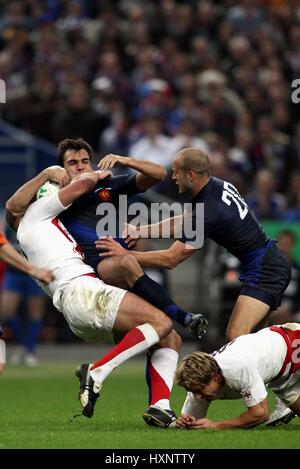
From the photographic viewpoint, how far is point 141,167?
1025cm

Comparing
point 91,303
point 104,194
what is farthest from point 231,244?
point 91,303

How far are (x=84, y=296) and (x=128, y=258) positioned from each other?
0.50 meters

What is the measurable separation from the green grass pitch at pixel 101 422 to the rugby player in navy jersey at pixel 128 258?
38 cm

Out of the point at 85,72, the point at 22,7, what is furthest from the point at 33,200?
the point at 22,7

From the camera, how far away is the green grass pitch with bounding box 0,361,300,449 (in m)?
8.53

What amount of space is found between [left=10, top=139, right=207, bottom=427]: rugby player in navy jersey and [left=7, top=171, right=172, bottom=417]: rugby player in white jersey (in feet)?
0.45

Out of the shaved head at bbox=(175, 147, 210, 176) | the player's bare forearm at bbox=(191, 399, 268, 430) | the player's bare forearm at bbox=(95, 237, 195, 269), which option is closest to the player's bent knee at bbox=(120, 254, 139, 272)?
the player's bare forearm at bbox=(95, 237, 195, 269)

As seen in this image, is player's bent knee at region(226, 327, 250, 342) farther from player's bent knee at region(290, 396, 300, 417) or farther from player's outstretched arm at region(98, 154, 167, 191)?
player's outstretched arm at region(98, 154, 167, 191)

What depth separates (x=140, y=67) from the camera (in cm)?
2125

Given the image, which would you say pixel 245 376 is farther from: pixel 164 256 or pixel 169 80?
pixel 169 80

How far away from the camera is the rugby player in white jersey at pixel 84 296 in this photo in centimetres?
970

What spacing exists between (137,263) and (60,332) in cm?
937

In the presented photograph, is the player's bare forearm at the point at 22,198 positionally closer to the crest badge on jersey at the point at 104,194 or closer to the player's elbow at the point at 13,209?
the player's elbow at the point at 13,209

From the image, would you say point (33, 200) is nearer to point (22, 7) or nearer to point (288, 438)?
point (288, 438)
